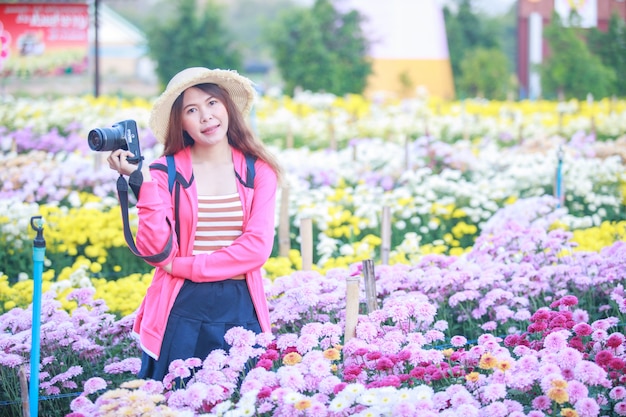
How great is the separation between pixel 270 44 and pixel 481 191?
1176cm

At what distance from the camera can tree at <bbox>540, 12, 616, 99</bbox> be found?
59.4 ft

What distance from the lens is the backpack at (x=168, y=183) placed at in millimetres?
3002

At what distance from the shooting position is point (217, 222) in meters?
3.27

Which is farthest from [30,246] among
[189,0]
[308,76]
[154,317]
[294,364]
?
[189,0]

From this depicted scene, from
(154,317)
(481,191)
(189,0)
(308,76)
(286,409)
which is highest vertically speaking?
(189,0)

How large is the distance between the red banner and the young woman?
12.3m

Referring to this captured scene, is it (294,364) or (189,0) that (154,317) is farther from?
(189,0)

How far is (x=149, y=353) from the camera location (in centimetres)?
318

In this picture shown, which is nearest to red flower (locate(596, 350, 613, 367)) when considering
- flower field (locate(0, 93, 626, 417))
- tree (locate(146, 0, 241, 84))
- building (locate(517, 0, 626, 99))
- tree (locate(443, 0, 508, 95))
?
flower field (locate(0, 93, 626, 417))

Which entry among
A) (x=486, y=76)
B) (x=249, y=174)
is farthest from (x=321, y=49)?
(x=249, y=174)

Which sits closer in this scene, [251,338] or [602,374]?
[602,374]

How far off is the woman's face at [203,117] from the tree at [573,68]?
15.5 meters

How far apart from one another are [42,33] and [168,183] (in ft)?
41.4

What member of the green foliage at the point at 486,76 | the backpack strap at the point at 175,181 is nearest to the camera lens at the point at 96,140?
the backpack strap at the point at 175,181
